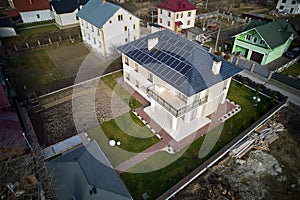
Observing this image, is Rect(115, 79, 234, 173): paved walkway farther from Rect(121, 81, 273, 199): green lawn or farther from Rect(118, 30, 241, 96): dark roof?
Rect(118, 30, 241, 96): dark roof

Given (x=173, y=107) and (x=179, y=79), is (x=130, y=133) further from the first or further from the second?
(x=179, y=79)

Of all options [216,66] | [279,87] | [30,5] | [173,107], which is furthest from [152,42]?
[30,5]

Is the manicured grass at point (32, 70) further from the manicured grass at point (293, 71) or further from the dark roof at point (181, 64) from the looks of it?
the manicured grass at point (293, 71)

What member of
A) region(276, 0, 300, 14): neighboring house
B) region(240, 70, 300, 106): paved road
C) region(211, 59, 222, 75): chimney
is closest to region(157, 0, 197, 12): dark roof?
region(240, 70, 300, 106): paved road

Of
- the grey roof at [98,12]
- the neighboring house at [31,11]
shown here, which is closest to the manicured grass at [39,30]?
the neighboring house at [31,11]

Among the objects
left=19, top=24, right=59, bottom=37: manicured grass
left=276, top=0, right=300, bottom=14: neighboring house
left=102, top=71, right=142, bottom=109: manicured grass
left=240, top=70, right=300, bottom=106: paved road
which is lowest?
left=102, top=71, right=142, bottom=109: manicured grass
